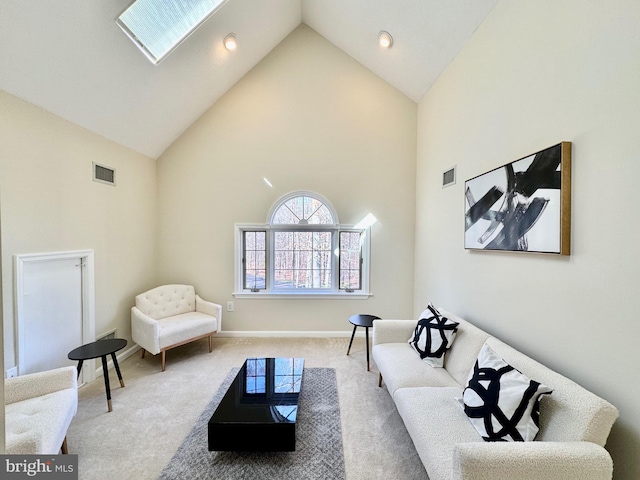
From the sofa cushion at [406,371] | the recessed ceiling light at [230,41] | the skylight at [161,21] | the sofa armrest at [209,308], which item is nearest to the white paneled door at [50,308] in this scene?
the sofa armrest at [209,308]

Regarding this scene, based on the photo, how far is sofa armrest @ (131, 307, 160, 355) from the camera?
10.3ft

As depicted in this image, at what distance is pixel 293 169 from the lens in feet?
13.4

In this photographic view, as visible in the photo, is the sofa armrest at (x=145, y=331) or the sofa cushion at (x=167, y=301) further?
the sofa cushion at (x=167, y=301)

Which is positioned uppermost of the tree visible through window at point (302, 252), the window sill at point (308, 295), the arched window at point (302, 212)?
the arched window at point (302, 212)

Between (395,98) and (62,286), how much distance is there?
174 inches

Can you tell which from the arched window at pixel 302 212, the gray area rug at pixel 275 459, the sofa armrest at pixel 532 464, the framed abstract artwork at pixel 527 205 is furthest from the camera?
the arched window at pixel 302 212

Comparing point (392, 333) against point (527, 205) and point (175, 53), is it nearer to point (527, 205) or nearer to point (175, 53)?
point (527, 205)

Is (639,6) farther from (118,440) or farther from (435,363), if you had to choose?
(118,440)

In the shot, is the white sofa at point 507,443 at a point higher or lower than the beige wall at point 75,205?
lower

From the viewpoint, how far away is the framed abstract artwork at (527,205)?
1724mm

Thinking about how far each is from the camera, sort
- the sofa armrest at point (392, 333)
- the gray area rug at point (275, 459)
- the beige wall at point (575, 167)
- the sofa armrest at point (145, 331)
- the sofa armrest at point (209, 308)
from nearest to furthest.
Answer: the beige wall at point (575, 167) → the gray area rug at point (275, 459) → the sofa armrest at point (392, 333) → the sofa armrest at point (145, 331) → the sofa armrest at point (209, 308)

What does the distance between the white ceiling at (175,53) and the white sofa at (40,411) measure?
213 centimetres

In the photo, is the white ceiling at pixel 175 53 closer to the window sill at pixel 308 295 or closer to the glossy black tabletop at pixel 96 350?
the glossy black tabletop at pixel 96 350

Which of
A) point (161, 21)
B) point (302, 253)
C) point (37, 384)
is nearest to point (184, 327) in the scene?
point (37, 384)
